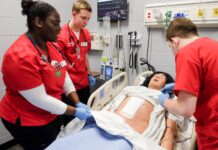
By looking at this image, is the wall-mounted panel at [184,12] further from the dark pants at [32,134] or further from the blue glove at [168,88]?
the dark pants at [32,134]

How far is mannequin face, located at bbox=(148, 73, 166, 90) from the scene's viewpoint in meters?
2.28

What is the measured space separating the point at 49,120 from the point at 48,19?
26.6 inches

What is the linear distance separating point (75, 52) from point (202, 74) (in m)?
1.37

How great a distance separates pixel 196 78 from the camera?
110cm

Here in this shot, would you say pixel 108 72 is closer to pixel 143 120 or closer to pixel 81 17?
pixel 81 17

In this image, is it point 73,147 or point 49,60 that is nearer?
point 73,147

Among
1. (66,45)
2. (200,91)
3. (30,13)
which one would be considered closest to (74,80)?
(66,45)

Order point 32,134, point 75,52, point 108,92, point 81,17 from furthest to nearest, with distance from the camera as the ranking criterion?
point 108,92, point 75,52, point 81,17, point 32,134

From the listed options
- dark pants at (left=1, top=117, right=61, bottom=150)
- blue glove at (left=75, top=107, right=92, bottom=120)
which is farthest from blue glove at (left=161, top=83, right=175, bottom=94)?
dark pants at (left=1, top=117, right=61, bottom=150)

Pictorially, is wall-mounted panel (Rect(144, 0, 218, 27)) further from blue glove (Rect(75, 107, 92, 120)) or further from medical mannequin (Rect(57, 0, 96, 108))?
blue glove (Rect(75, 107, 92, 120))

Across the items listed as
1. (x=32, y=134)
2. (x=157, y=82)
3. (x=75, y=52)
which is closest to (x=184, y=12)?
(x=157, y=82)

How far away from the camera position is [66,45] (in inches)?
83.9

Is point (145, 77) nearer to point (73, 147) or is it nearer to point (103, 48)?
point (103, 48)

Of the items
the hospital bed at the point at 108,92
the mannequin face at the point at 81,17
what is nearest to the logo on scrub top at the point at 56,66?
the hospital bed at the point at 108,92
